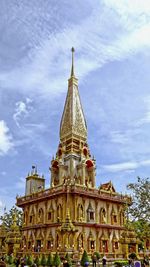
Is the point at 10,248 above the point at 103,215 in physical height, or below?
below

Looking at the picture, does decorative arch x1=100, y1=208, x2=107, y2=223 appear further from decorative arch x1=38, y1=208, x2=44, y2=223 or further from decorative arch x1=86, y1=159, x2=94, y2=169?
decorative arch x1=86, y1=159, x2=94, y2=169

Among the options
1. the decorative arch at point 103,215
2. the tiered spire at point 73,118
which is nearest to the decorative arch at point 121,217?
the decorative arch at point 103,215

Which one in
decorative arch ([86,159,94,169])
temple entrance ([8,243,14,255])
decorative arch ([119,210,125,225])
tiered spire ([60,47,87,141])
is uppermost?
tiered spire ([60,47,87,141])

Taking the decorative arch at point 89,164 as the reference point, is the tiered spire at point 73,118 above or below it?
above

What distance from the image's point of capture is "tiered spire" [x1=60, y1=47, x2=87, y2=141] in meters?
52.1

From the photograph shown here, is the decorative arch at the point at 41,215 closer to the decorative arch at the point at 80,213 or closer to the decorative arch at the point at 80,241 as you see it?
the decorative arch at the point at 80,213

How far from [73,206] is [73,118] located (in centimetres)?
1763

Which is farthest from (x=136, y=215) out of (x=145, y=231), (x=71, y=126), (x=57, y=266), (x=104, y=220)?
(x=71, y=126)

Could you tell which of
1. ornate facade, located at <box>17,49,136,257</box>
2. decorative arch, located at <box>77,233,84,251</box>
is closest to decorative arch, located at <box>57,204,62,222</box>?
ornate facade, located at <box>17,49,136,257</box>

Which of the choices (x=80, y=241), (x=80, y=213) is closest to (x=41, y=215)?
(x=80, y=213)

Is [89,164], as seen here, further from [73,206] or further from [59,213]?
[59,213]

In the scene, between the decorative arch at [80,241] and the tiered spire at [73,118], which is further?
the tiered spire at [73,118]

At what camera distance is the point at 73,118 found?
52.5m

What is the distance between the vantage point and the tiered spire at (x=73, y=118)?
2052 inches
